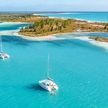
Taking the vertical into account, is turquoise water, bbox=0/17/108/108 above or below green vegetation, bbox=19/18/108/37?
above

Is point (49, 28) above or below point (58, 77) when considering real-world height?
below

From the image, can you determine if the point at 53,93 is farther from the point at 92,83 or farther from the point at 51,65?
the point at 51,65

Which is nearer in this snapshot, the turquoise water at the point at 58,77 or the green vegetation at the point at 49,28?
the turquoise water at the point at 58,77

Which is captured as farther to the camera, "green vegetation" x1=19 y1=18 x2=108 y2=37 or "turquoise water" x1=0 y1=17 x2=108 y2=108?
"green vegetation" x1=19 y1=18 x2=108 y2=37

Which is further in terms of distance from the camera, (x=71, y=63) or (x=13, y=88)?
(x=71, y=63)

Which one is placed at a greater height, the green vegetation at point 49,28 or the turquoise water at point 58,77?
the turquoise water at point 58,77

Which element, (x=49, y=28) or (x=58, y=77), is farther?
(x=49, y=28)

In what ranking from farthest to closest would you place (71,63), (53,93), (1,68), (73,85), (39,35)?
(39,35), (71,63), (1,68), (73,85), (53,93)

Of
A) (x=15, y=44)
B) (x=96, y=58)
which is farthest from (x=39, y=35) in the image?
(x=96, y=58)
